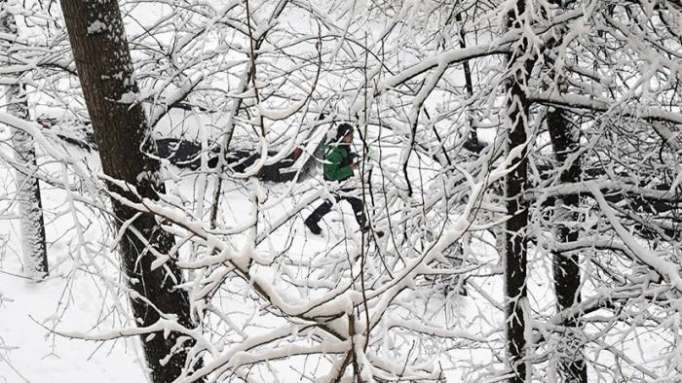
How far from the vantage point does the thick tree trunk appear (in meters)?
3.85

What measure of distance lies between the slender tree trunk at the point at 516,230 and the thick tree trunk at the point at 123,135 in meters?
2.37

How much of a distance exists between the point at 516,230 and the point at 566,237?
1.03m

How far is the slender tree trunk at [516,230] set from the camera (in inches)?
201

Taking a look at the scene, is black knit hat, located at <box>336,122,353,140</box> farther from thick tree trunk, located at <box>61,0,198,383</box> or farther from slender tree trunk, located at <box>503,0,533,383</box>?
thick tree trunk, located at <box>61,0,198,383</box>

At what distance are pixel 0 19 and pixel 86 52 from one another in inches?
159

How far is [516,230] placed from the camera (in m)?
5.58

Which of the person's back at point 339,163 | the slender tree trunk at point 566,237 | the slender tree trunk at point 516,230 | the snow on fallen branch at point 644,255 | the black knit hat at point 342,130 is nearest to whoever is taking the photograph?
the snow on fallen branch at point 644,255

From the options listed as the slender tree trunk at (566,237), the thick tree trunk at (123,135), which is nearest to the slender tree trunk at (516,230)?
the slender tree trunk at (566,237)

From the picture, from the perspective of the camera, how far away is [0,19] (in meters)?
7.24

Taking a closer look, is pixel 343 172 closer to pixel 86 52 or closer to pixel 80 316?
pixel 86 52

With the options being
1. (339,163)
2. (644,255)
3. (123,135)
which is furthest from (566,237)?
(123,135)

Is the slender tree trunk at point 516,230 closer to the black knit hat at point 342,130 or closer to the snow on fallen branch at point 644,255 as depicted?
the snow on fallen branch at point 644,255

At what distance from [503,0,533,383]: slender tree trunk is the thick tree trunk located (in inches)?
93.1

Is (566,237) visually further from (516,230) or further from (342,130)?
(342,130)
